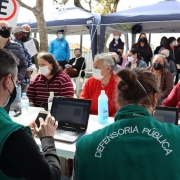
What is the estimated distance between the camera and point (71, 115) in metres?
1.94

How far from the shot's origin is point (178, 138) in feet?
3.10

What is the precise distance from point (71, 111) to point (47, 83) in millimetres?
1052

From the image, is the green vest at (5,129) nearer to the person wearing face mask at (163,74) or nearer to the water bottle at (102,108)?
the water bottle at (102,108)

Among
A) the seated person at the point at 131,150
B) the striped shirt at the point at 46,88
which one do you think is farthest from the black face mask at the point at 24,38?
the seated person at the point at 131,150

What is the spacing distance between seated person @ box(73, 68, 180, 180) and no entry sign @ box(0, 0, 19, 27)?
262cm

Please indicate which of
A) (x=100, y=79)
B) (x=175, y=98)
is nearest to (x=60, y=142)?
(x=100, y=79)

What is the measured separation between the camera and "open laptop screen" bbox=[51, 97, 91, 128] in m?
1.92

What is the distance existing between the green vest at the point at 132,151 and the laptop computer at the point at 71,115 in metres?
0.87

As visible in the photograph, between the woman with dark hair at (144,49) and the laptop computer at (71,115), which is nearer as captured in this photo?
the laptop computer at (71,115)

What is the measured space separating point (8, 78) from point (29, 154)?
1.14 ft

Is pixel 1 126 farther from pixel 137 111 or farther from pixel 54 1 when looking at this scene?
pixel 54 1

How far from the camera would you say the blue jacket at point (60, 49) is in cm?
716

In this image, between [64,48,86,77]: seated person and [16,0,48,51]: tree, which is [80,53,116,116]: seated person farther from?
[16,0,48,51]: tree

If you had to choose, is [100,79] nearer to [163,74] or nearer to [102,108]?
[102,108]
